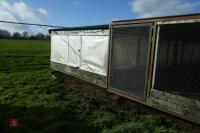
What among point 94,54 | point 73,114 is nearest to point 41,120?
point 73,114

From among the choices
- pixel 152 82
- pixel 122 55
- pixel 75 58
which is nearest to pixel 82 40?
pixel 75 58

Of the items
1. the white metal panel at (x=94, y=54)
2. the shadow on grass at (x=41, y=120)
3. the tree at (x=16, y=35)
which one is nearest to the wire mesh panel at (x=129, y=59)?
the white metal panel at (x=94, y=54)

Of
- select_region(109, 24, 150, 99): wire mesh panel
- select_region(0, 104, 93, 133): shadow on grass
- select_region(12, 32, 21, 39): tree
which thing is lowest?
select_region(0, 104, 93, 133): shadow on grass

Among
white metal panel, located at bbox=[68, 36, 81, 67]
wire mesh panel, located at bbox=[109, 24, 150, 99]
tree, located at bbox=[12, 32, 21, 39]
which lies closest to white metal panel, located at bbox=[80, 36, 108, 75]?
A: white metal panel, located at bbox=[68, 36, 81, 67]

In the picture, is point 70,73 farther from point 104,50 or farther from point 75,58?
point 104,50

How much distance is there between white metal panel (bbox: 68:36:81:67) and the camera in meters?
7.89

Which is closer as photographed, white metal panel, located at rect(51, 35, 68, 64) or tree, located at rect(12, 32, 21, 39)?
white metal panel, located at rect(51, 35, 68, 64)

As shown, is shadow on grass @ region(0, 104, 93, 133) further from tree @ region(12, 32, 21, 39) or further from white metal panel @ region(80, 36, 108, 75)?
tree @ region(12, 32, 21, 39)

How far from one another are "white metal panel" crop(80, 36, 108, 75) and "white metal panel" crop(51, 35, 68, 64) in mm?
1638

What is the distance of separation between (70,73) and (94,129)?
4435 millimetres

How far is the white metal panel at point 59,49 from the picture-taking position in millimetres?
9000

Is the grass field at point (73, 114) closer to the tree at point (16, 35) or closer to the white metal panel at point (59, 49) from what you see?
the white metal panel at point (59, 49)

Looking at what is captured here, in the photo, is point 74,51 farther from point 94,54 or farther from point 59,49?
point 59,49

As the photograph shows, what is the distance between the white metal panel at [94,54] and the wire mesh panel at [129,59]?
459mm
